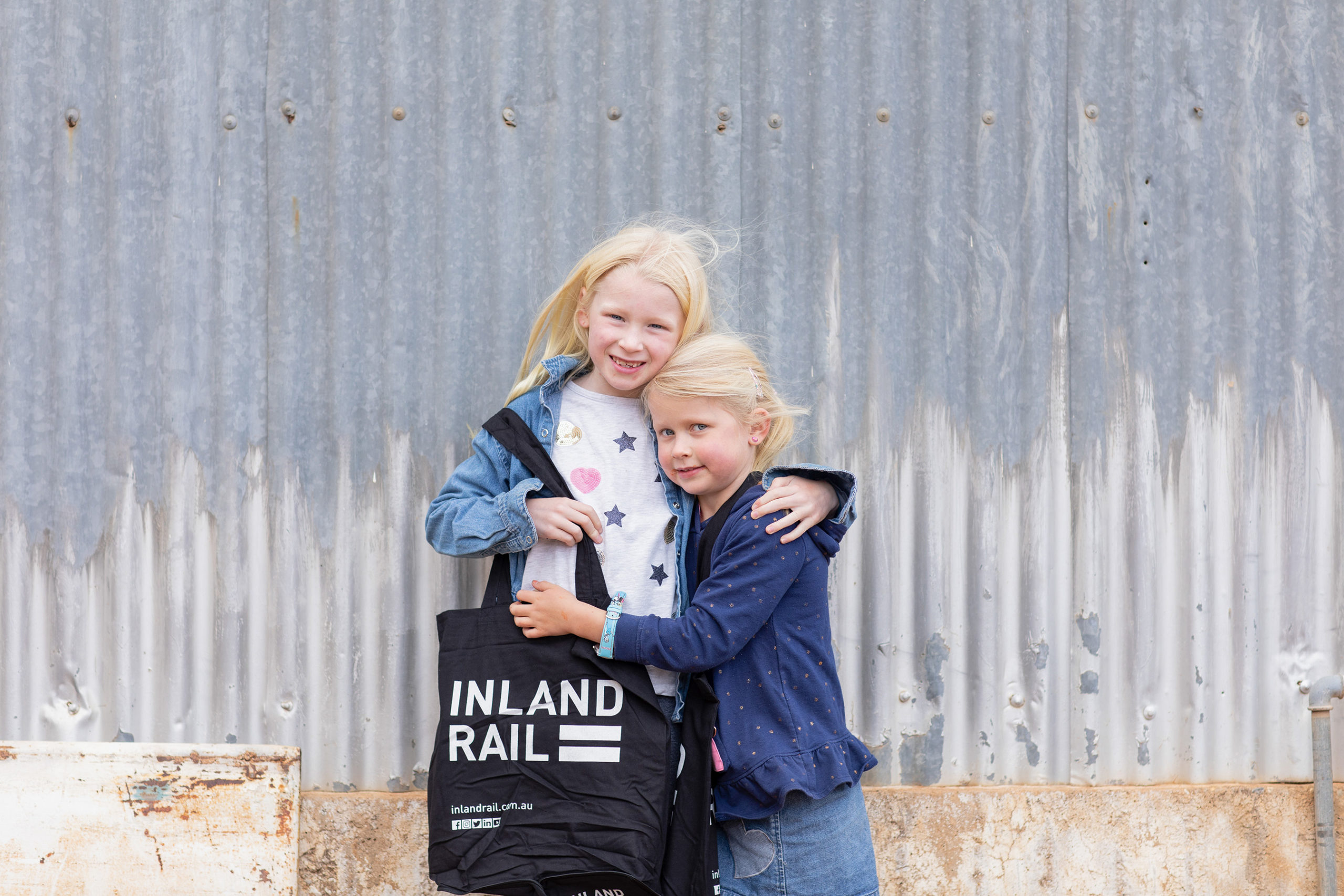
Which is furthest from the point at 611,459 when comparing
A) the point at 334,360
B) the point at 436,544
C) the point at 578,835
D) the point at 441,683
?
the point at 334,360

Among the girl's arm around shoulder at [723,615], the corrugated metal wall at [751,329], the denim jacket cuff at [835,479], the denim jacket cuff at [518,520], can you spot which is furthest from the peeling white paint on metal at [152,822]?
the denim jacket cuff at [835,479]

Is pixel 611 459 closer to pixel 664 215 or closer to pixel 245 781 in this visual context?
pixel 664 215

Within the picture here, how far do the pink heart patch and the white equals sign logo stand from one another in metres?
0.51

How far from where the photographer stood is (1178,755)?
273 cm

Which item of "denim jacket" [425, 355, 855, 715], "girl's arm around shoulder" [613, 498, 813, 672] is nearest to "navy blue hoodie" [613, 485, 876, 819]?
"girl's arm around shoulder" [613, 498, 813, 672]

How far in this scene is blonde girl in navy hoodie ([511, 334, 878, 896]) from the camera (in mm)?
1903

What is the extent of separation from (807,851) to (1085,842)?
1209 millimetres

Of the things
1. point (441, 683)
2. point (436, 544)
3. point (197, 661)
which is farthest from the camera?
point (197, 661)

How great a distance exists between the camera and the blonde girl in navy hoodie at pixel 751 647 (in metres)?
1.90

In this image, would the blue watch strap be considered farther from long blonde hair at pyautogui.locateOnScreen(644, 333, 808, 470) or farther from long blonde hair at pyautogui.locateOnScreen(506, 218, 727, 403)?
long blonde hair at pyautogui.locateOnScreen(506, 218, 727, 403)

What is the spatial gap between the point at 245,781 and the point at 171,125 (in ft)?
5.87

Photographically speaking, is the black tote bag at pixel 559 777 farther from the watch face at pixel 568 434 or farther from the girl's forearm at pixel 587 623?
the watch face at pixel 568 434

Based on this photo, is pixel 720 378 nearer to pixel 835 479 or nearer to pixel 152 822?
pixel 835 479

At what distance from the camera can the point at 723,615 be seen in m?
1.88
